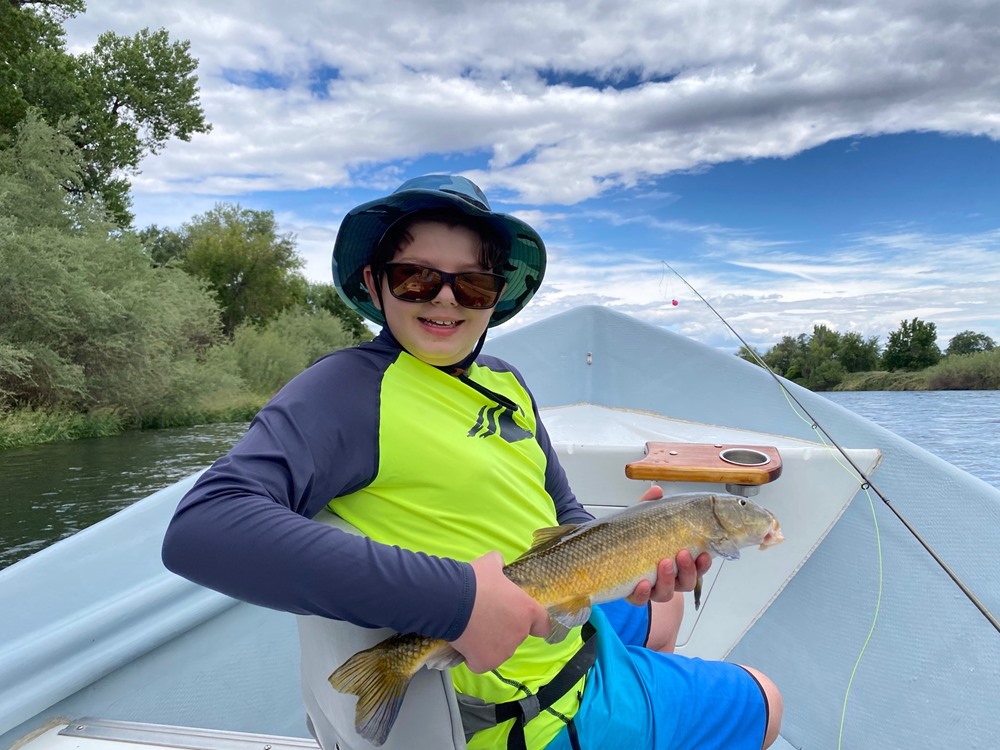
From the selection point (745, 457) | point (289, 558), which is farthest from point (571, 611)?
point (745, 457)

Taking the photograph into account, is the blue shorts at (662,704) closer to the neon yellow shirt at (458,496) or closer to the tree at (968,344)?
the neon yellow shirt at (458,496)

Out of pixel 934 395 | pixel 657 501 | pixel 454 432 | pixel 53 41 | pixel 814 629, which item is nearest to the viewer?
pixel 454 432

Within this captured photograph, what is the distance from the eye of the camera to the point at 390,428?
143cm

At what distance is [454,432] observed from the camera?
156 centimetres

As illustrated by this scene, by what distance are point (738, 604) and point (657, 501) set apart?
1.85m

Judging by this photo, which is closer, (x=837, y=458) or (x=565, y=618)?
(x=565, y=618)

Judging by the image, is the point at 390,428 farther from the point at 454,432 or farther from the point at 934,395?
the point at 934,395

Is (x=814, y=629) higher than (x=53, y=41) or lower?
lower

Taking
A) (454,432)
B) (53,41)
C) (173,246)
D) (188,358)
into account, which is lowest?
(188,358)

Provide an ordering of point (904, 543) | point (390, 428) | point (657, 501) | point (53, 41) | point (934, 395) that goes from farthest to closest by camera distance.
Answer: point (53, 41) < point (934, 395) < point (904, 543) < point (657, 501) < point (390, 428)

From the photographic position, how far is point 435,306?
1686mm

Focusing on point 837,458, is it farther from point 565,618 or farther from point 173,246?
point 173,246

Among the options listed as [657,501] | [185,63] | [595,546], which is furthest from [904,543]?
[185,63]

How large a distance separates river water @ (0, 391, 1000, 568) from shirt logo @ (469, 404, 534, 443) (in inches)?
110
